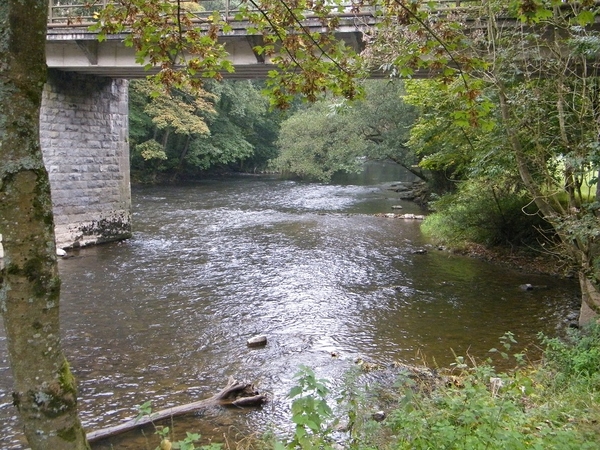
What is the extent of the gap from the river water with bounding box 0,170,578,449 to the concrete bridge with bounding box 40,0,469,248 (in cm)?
105

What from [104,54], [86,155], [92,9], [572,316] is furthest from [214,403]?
[92,9]

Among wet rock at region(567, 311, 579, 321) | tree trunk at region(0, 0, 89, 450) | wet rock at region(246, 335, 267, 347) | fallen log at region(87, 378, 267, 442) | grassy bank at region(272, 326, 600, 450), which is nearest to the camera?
tree trunk at region(0, 0, 89, 450)

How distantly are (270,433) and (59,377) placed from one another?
93.7 inches

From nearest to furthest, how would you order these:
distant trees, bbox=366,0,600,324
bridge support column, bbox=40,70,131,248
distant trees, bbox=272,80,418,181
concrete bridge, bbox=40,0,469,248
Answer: distant trees, bbox=366,0,600,324 < concrete bridge, bbox=40,0,469,248 < bridge support column, bbox=40,70,131,248 < distant trees, bbox=272,80,418,181

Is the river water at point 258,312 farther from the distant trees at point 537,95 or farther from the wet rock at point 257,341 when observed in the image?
the distant trees at point 537,95

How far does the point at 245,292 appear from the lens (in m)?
10.2

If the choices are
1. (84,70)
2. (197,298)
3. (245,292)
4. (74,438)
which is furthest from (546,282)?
(84,70)

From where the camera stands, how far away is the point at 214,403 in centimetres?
564

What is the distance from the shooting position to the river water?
6.16 m

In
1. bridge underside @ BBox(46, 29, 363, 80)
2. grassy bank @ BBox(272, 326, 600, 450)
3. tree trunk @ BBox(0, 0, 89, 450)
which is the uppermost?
bridge underside @ BBox(46, 29, 363, 80)

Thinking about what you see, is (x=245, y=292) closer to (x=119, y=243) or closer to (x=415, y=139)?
(x=119, y=243)

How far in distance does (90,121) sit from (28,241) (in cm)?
1331

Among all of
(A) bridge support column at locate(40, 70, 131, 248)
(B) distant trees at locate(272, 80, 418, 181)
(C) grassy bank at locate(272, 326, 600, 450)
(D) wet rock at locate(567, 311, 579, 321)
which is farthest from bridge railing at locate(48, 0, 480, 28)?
(B) distant trees at locate(272, 80, 418, 181)

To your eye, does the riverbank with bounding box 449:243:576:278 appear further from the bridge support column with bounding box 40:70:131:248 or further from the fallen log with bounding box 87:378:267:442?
the bridge support column with bounding box 40:70:131:248
